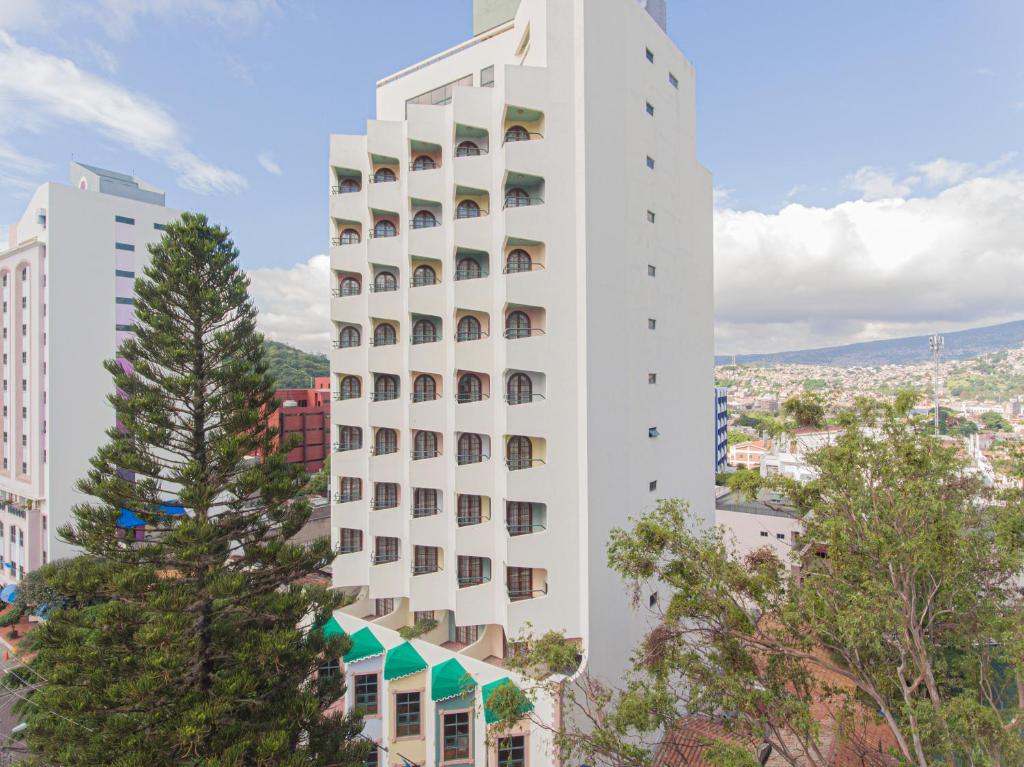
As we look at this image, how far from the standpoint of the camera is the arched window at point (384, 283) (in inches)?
674

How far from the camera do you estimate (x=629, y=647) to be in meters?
15.0

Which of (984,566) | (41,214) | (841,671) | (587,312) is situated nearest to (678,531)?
(841,671)

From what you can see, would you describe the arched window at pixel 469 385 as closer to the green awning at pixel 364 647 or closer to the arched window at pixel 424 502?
the arched window at pixel 424 502

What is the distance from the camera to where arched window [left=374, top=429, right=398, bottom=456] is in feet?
55.6

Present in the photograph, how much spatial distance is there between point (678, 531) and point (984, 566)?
562cm

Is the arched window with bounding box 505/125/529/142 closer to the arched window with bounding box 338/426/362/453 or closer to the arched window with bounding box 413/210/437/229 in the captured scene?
the arched window with bounding box 413/210/437/229

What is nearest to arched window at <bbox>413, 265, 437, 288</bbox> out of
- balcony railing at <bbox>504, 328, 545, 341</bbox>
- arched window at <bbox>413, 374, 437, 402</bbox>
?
arched window at <bbox>413, 374, 437, 402</bbox>

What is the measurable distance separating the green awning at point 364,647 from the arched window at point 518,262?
39.4ft

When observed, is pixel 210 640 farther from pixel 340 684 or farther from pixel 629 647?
pixel 629 647

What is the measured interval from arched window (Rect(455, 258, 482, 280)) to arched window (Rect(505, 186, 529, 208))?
83.2 inches

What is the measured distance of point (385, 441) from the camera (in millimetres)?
16984

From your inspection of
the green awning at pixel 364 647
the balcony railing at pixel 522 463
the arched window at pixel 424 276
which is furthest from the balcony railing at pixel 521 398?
the green awning at pixel 364 647

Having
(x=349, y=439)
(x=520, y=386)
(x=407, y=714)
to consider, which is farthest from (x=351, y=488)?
(x=520, y=386)

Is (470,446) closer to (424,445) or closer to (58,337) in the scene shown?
(424,445)
